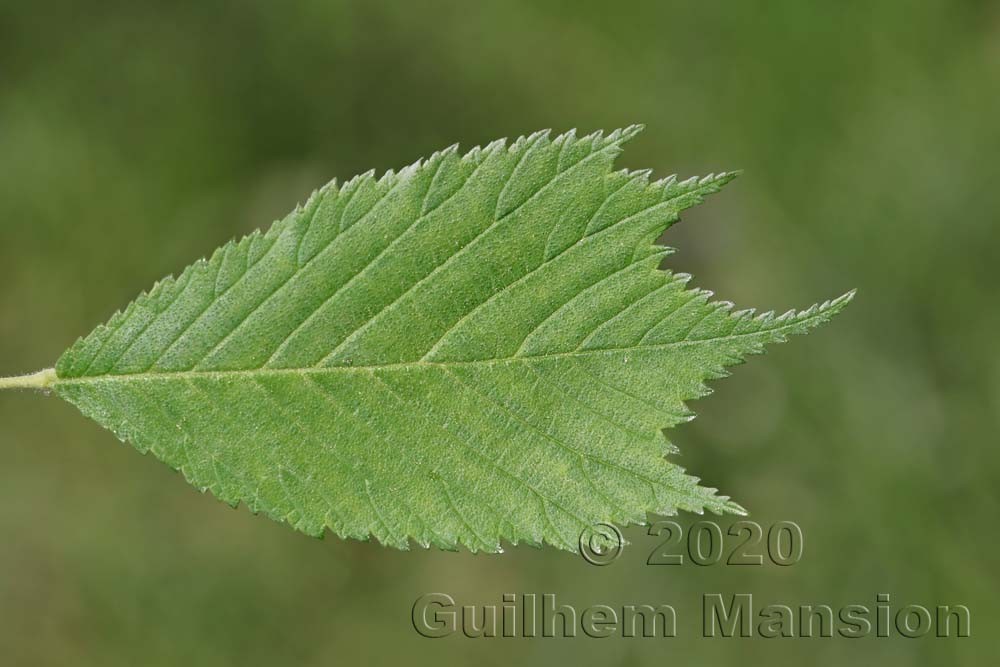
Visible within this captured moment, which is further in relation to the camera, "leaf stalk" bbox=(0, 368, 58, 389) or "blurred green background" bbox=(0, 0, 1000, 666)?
"blurred green background" bbox=(0, 0, 1000, 666)

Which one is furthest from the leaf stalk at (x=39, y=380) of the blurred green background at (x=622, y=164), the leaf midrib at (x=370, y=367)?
the blurred green background at (x=622, y=164)

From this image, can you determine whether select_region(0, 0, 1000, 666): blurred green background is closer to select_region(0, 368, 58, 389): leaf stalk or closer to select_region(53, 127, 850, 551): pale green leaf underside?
select_region(53, 127, 850, 551): pale green leaf underside

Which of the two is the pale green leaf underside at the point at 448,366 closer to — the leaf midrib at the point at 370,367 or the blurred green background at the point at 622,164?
the leaf midrib at the point at 370,367

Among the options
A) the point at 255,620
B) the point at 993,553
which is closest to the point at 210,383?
the point at 255,620

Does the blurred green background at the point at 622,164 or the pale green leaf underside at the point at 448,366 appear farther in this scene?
the blurred green background at the point at 622,164

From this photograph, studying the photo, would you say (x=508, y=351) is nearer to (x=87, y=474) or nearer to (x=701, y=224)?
(x=701, y=224)

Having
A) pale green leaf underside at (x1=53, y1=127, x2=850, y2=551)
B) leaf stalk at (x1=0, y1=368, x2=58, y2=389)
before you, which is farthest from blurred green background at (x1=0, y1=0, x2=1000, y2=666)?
leaf stalk at (x1=0, y1=368, x2=58, y2=389)

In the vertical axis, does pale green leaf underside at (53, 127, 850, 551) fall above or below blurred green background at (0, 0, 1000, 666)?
below
